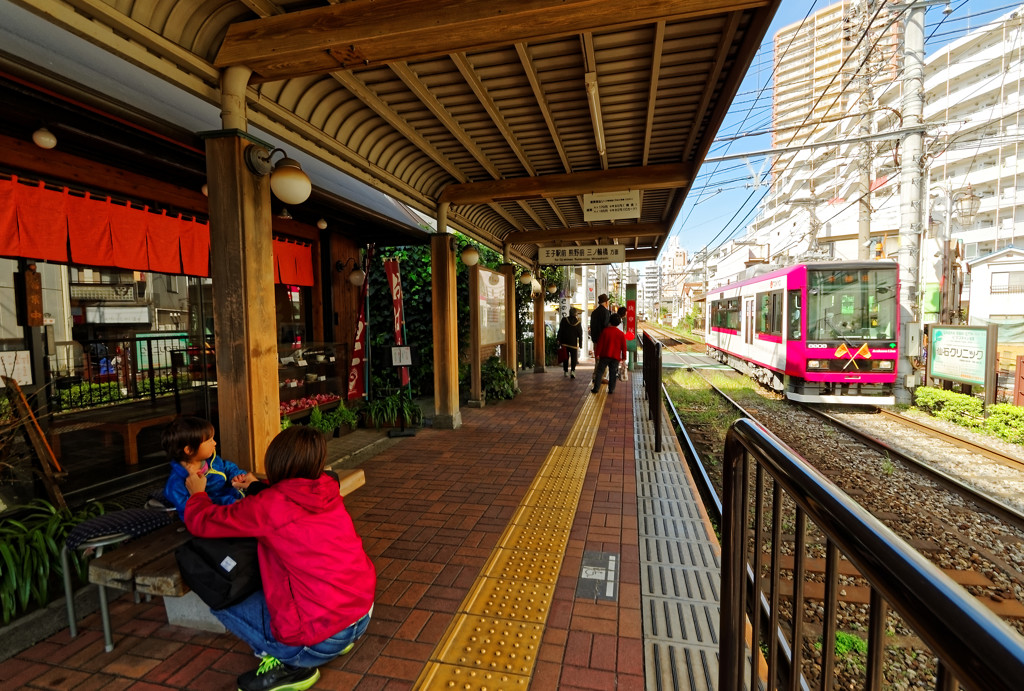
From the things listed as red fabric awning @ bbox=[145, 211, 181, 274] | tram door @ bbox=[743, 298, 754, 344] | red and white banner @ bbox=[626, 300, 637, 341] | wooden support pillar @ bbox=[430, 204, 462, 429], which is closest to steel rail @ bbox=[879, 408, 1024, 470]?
tram door @ bbox=[743, 298, 754, 344]

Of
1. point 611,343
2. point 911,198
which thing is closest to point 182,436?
point 611,343

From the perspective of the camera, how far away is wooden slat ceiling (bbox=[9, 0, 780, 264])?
3.08 meters

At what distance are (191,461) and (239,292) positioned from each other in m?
1.18

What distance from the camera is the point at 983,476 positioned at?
6027 mm

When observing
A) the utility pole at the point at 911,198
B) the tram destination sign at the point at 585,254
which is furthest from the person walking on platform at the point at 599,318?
the utility pole at the point at 911,198

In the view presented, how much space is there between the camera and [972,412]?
28.8 ft

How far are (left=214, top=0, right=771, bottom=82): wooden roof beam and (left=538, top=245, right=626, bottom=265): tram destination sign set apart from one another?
26.8 feet

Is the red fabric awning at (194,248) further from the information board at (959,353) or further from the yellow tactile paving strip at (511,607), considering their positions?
the information board at (959,353)

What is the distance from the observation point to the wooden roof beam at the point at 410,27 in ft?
9.85

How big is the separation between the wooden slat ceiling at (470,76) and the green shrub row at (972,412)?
21.2 ft

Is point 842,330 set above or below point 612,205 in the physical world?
below

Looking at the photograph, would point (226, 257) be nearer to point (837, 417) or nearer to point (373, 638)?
point (373, 638)

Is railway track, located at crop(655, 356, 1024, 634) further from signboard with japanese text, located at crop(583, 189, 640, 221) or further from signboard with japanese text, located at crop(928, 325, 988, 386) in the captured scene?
signboard with japanese text, located at crop(583, 189, 640, 221)

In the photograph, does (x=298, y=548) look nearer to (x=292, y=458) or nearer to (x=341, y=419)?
(x=292, y=458)
